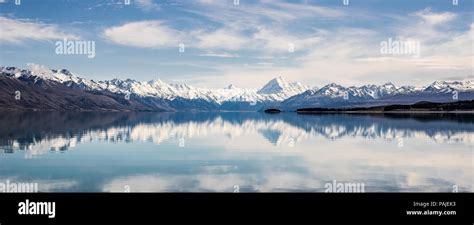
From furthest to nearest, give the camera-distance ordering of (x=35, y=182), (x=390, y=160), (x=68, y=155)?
(x=68, y=155), (x=390, y=160), (x=35, y=182)

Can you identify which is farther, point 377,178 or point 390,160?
point 390,160

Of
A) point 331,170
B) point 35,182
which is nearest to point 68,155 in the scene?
point 35,182

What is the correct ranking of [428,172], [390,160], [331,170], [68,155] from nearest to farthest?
[428,172]
[331,170]
[390,160]
[68,155]

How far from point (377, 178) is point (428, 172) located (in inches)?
128
